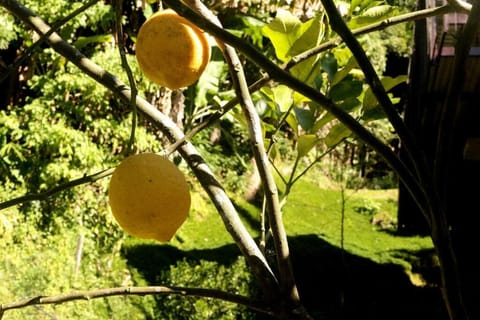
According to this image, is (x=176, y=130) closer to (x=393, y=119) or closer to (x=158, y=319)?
(x=393, y=119)

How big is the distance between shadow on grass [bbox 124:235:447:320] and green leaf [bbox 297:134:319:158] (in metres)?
3.66

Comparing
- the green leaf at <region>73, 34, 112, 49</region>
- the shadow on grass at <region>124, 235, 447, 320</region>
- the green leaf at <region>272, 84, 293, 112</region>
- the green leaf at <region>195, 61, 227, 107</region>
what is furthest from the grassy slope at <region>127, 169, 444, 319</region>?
the green leaf at <region>272, 84, 293, 112</region>

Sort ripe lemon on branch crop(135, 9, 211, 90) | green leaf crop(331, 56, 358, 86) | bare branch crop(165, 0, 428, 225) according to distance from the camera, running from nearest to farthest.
Answer: 1. bare branch crop(165, 0, 428, 225)
2. ripe lemon on branch crop(135, 9, 211, 90)
3. green leaf crop(331, 56, 358, 86)

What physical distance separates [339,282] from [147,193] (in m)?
4.84

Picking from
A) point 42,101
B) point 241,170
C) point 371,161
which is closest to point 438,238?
point 42,101

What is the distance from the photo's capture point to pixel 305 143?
804mm

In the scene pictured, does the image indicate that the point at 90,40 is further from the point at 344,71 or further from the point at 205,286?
the point at 344,71

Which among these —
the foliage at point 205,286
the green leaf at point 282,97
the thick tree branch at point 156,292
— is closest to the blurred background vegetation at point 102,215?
the foliage at point 205,286

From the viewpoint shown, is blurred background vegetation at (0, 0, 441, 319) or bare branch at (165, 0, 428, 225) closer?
bare branch at (165, 0, 428, 225)

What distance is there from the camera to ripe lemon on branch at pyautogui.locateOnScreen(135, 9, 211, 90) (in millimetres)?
490

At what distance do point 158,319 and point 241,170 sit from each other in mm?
2805

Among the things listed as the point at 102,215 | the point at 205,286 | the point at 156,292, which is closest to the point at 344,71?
the point at 156,292

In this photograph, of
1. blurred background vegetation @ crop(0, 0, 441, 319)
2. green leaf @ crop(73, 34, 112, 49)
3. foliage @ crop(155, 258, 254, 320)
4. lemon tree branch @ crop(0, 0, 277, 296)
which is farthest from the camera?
green leaf @ crop(73, 34, 112, 49)

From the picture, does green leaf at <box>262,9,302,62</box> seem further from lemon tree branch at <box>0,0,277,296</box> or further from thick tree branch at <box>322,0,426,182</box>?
thick tree branch at <box>322,0,426,182</box>
